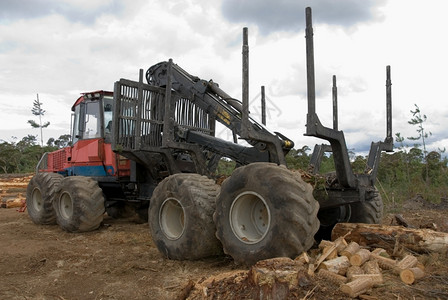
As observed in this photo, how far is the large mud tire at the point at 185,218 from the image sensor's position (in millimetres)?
5461

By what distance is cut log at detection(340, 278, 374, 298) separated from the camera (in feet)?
11.2

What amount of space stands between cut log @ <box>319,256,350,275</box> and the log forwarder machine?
0.39 metres

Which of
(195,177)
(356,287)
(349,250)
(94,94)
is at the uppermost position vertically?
(94,94)

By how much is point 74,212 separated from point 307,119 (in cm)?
553

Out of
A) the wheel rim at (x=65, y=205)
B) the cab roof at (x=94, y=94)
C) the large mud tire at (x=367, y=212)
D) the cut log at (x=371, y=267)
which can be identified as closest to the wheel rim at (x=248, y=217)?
the cut log at (x=371, y=267)

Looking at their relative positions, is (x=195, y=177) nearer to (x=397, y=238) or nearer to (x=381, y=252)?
(x=381, y=252)

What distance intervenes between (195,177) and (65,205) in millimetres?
4526

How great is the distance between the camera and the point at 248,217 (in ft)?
17.0

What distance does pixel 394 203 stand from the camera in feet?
38.0

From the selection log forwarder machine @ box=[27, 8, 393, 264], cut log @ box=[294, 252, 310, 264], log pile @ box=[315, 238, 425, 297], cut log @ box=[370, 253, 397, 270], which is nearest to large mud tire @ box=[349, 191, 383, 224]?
log forwarder machine @ box=[27, 8, 393, 264]

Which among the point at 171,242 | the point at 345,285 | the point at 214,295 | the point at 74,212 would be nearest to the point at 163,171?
the point at 74,212

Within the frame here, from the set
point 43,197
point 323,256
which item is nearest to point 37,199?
point 43,197

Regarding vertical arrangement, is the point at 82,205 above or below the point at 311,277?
above

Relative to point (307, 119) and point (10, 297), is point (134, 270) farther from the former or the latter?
point (307, 119)
